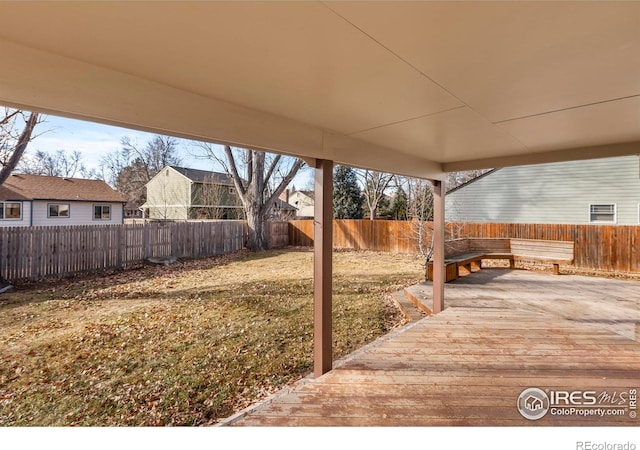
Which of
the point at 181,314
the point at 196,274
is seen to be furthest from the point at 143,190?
the point at 181,314

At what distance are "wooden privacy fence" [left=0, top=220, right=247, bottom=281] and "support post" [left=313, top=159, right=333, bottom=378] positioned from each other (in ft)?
24.4

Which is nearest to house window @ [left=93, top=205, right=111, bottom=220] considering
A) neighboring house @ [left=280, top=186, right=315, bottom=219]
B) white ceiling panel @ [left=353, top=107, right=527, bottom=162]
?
neighboring house @ [left=280, top=186, right=315, bottom=219]

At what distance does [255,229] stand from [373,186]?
8351mm

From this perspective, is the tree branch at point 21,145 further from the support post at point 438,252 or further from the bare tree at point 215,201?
the bare tree at point 215,201

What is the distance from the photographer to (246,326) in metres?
4.38

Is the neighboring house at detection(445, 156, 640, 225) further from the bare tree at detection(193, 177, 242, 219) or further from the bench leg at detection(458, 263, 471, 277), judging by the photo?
the bare tree at detection(193, 177, 242, 219)

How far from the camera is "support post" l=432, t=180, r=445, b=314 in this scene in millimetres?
4227

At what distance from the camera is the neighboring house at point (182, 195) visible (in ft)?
60.6

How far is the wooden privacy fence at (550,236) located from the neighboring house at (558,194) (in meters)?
0.74

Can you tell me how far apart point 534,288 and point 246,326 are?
5.25 m

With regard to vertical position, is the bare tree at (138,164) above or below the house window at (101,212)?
above

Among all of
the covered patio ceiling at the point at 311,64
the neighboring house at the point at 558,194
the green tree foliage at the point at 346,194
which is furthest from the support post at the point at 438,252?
the green tree foliage at the point at 346,194

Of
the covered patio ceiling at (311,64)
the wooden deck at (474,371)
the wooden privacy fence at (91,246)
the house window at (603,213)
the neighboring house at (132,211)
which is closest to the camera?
the covered patio ceiling at (311,64)

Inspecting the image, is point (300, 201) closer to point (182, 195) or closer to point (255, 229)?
point (182, 195)
